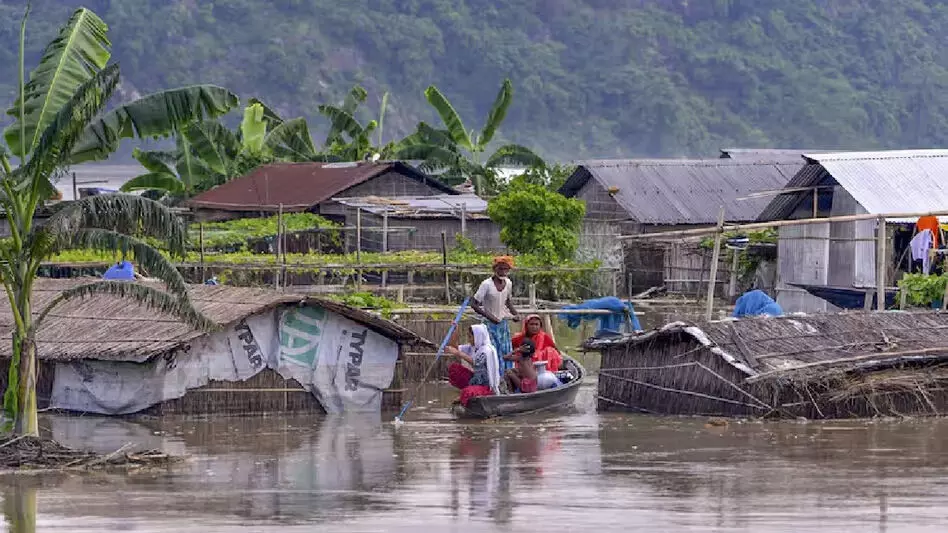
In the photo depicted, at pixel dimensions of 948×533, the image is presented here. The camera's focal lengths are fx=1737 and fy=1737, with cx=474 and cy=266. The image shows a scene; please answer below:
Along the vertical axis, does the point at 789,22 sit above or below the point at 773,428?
above

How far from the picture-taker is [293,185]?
111ft

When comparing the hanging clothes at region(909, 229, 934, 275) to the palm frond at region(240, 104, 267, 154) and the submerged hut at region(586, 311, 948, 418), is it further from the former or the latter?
the palm frond at region(240, 104, 267, 154)

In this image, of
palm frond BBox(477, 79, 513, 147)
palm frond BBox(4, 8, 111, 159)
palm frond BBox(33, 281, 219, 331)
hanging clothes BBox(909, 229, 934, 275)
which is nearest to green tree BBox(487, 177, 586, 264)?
palm frond BBox(477, 79, 513, 147)

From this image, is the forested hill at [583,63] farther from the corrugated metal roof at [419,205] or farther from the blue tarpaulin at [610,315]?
the blue tarpaulin at [610,315]

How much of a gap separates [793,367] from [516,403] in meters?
2.66

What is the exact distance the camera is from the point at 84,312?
17.0 meters

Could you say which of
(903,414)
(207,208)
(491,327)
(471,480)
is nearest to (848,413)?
(903,414)

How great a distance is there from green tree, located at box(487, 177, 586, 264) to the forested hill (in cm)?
5452

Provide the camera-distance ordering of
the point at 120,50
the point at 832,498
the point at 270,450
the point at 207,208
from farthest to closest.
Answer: the point at 120,50
the point at 207,208
the point at 270,450
the point at 832,498

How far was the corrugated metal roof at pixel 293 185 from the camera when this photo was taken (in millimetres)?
32656

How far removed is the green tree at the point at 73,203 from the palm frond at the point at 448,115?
66.7 ft

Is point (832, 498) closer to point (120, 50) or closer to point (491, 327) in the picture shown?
point (491, 327)

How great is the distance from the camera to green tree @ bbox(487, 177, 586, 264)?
92.6 ft

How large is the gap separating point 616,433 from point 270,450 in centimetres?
311
